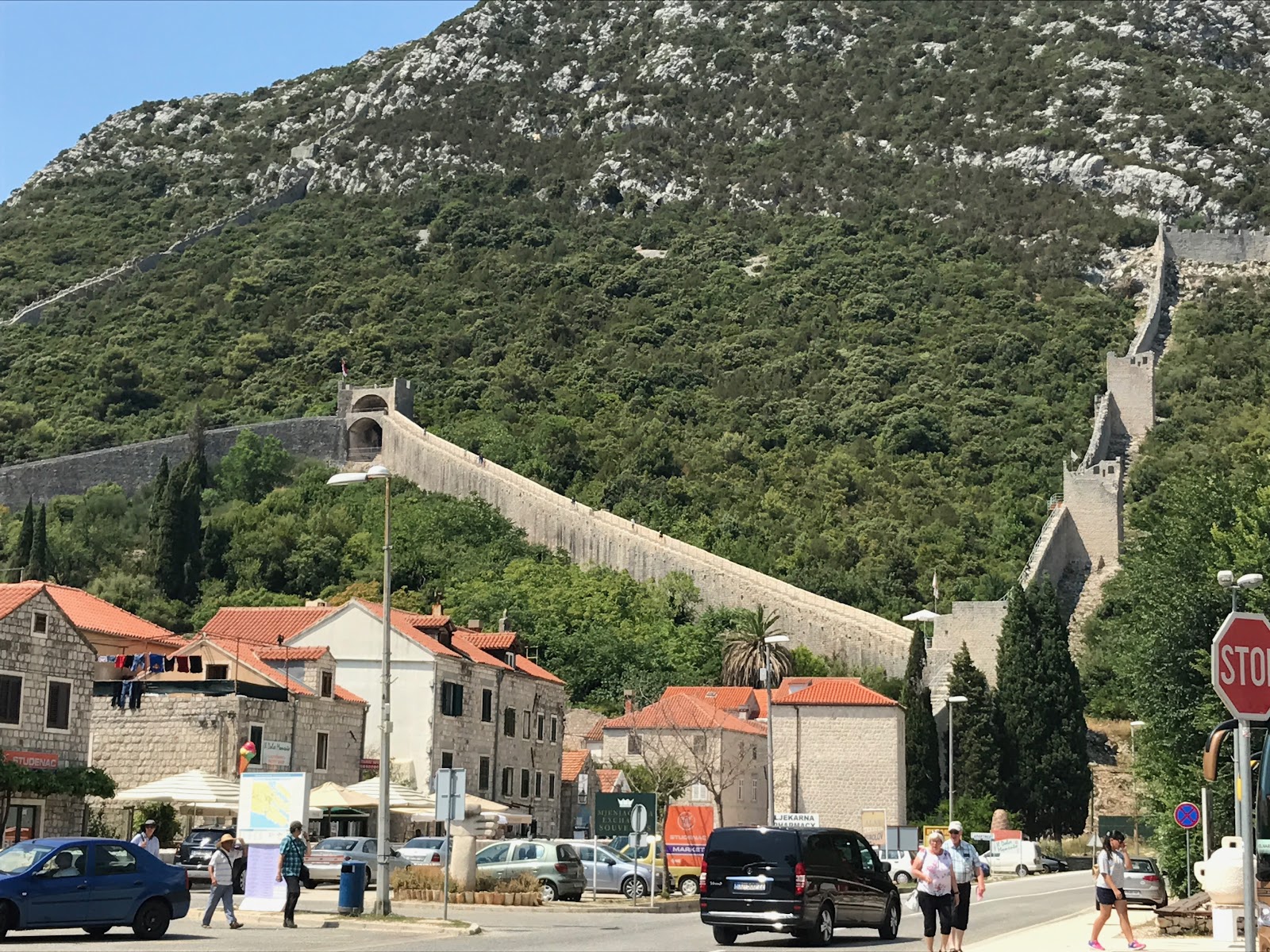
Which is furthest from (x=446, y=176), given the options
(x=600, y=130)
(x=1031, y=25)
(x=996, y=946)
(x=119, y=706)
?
(x=996, y=946)

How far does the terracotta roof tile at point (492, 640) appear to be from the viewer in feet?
204

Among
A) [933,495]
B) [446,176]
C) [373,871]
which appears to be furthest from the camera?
[446,176]

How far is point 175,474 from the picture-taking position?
88.6 meters

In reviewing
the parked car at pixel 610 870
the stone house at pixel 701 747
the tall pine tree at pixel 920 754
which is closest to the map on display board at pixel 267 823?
the parked car at pixel 610 870

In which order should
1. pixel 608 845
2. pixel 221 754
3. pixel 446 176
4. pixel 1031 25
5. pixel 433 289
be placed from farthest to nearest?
pixel 1031 25
pixel 446 176
pixel 433 289
pixel 221 754
pixel 608 845

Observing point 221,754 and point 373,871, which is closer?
point 373,871

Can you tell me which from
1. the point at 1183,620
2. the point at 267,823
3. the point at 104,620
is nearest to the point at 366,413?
the point at 104,620

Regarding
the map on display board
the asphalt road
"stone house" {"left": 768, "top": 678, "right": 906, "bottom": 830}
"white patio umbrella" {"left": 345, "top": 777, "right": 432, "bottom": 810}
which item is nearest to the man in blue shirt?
the asphalt road

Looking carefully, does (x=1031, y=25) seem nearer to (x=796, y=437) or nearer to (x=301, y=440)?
(x=796, y=437)

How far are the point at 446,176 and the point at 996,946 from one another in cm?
14849

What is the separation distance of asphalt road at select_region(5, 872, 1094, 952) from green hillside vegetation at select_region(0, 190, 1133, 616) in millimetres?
55347

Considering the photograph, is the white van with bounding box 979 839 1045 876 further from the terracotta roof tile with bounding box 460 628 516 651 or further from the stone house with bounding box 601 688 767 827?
the terracotta roof tile with bounding box 460 628 516 651

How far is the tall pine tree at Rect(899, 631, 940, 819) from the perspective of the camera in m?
67.3

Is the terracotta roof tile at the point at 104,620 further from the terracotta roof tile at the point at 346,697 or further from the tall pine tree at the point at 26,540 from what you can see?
the tall pine tree at the point at 26,540
